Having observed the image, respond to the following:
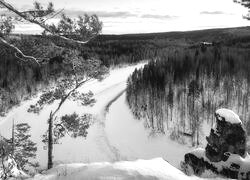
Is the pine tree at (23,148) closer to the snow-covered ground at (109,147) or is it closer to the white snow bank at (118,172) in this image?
the snow-covered ground at (109,147)

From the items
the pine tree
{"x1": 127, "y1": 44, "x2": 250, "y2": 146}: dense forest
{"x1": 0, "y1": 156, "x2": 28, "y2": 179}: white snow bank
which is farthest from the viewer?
{"x1": 127, "y1": 44, "x2": 250, "y2": 146}: dense forest

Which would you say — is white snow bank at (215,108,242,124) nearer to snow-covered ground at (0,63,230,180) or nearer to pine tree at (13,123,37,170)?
snow-covered ground at (0,63,230,180)

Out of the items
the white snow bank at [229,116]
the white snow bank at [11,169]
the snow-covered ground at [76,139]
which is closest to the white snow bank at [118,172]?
the white snow bank at [11,169]

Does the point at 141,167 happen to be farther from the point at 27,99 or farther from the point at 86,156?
the point at 27,99

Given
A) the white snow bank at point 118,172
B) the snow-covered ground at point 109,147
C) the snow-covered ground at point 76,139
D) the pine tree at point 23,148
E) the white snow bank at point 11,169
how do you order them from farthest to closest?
the snow-covered ground at point 76,139, the pine tree at point 23,148, the white snow bank at point 11,169, the snow-covered ground at point 109,147, the white snow bank at point 118,172

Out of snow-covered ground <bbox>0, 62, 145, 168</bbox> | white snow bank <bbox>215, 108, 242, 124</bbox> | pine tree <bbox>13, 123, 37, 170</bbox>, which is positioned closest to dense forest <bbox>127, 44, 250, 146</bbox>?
snow-covered ground <bbox>0, 62, 145, 168</bbox>

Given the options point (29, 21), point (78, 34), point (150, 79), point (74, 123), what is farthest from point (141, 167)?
point (150, 79)
